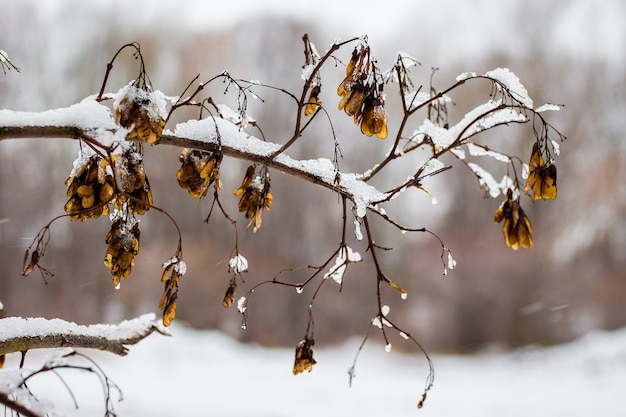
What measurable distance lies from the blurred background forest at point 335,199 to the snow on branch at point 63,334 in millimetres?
7763

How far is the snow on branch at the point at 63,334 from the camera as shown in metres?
1.09

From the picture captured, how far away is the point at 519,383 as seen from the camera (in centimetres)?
651

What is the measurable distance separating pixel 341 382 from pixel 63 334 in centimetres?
564

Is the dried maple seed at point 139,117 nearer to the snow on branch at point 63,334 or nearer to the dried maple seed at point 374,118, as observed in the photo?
the dried maple seed at point 374,118

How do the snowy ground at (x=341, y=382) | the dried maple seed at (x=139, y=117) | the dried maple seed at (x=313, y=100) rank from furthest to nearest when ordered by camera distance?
the snowy ground at (x=341, y=382) < the dried maple seed at (x=313, y=100) < the dried maple seed at (x=139, y=117)

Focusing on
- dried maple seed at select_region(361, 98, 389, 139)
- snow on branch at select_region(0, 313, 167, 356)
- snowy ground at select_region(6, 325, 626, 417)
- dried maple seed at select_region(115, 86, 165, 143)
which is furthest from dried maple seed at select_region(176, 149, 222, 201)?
snowy ground at select_region(6, 325, 626, 417)

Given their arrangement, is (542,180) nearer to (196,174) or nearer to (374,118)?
(374,118)

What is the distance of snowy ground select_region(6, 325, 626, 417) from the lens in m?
4.87

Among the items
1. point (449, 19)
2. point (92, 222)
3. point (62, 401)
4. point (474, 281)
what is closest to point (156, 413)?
point (62, 401)

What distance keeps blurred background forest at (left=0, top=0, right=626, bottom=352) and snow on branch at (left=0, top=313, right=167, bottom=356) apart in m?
7.76

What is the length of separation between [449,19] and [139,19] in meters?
5.18

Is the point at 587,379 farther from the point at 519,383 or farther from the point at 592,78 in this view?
the point at 592,78

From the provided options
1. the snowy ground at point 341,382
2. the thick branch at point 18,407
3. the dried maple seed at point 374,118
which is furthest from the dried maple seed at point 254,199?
the snowy ground at point 341,382

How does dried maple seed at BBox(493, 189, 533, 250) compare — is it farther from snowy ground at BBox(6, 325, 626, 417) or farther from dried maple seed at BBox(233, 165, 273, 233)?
snowy ground at BBox(6, 325, 626, 417)
